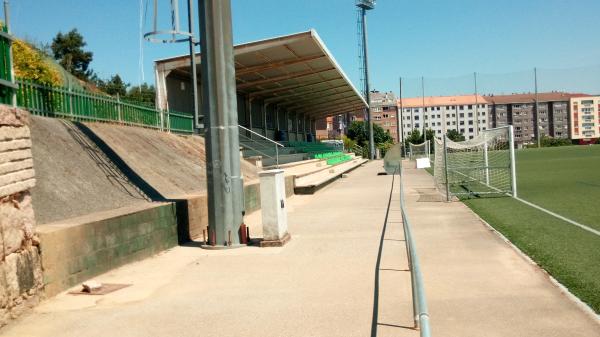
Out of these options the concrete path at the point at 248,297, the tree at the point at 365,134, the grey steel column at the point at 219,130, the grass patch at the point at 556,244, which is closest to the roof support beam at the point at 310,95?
the grass patch at the point at 556,244

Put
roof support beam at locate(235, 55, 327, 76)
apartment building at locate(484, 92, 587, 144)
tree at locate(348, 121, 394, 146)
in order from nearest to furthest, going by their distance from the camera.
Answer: roof support beam at locate(235, 55, 327, 76)
tree at locate(348, 121, 394, 146)
apartment building at locate(484, 92, 587, 144)

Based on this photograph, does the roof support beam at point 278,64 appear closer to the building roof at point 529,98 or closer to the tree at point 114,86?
the tree at point 114,86

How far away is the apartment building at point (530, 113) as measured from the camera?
18500cm

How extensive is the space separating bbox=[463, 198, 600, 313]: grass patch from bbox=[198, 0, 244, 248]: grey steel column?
4.85 meters

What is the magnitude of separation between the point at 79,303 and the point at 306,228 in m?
6.61

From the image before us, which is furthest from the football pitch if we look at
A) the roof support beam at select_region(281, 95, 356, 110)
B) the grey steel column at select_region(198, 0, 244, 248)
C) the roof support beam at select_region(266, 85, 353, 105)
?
the roof support beam at select_region(281, 95, 356, 110)

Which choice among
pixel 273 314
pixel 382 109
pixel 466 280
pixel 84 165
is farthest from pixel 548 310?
pixel 382 109

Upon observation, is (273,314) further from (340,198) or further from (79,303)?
(340,198)

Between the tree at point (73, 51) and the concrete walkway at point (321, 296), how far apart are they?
6212 cm

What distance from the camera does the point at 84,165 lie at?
1015cm

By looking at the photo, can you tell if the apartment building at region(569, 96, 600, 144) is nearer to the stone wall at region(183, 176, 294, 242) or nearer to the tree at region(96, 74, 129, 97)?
the tree at region(96, 74, 129, 97)

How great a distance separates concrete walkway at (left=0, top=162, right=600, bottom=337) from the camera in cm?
528

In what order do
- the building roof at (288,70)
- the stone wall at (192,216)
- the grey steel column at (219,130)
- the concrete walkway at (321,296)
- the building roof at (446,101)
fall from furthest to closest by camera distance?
1. the building roof at (446,101)
2. the building roof at (288,70)
3. the stone wall at (192,216)
4. the grey steel column at (219,130)
5. the concrete walkway at (321,296)

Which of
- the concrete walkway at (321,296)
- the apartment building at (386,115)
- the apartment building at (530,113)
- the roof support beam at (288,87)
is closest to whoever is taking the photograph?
the concrete walkway at (321,296)
